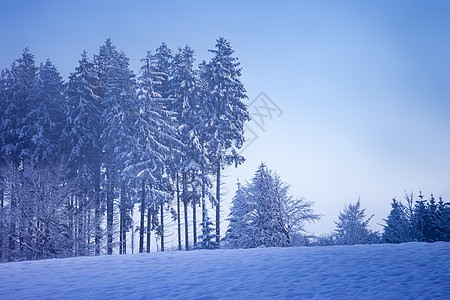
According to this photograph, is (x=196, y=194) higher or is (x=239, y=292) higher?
(x=196, y=194)

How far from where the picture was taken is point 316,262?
8.12 m

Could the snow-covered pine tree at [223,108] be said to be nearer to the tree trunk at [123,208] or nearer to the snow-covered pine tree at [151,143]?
the snow-covered pine tree at [151,143]

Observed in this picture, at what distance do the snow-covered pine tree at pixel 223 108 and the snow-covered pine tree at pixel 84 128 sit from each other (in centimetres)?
900

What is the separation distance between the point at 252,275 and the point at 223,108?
17.7 meters

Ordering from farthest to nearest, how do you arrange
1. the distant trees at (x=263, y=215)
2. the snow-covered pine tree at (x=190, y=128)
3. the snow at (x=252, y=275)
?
the snow-covered pine tree at (x=190, y=128) → the distant trees at (x=263, y=215) → the snow at (x=252, y=275)

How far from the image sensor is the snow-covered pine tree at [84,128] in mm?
23750

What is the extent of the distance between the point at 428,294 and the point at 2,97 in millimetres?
32266

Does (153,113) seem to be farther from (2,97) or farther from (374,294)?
(374,294)

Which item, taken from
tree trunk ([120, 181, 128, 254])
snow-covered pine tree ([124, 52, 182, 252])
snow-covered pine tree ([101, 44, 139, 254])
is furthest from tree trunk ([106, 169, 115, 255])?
snow-covered pine tree ([124, 52, 182, 252])

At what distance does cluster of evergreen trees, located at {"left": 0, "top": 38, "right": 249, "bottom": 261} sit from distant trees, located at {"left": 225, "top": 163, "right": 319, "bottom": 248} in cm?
232

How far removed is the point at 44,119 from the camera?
24.8 meters

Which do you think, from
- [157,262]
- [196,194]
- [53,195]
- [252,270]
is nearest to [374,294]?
[252,270]

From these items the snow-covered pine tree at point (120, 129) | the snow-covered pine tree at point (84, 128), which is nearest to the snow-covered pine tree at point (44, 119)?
the snow-covered pine tree at point (84, 128)


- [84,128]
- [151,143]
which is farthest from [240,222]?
[84,128]
